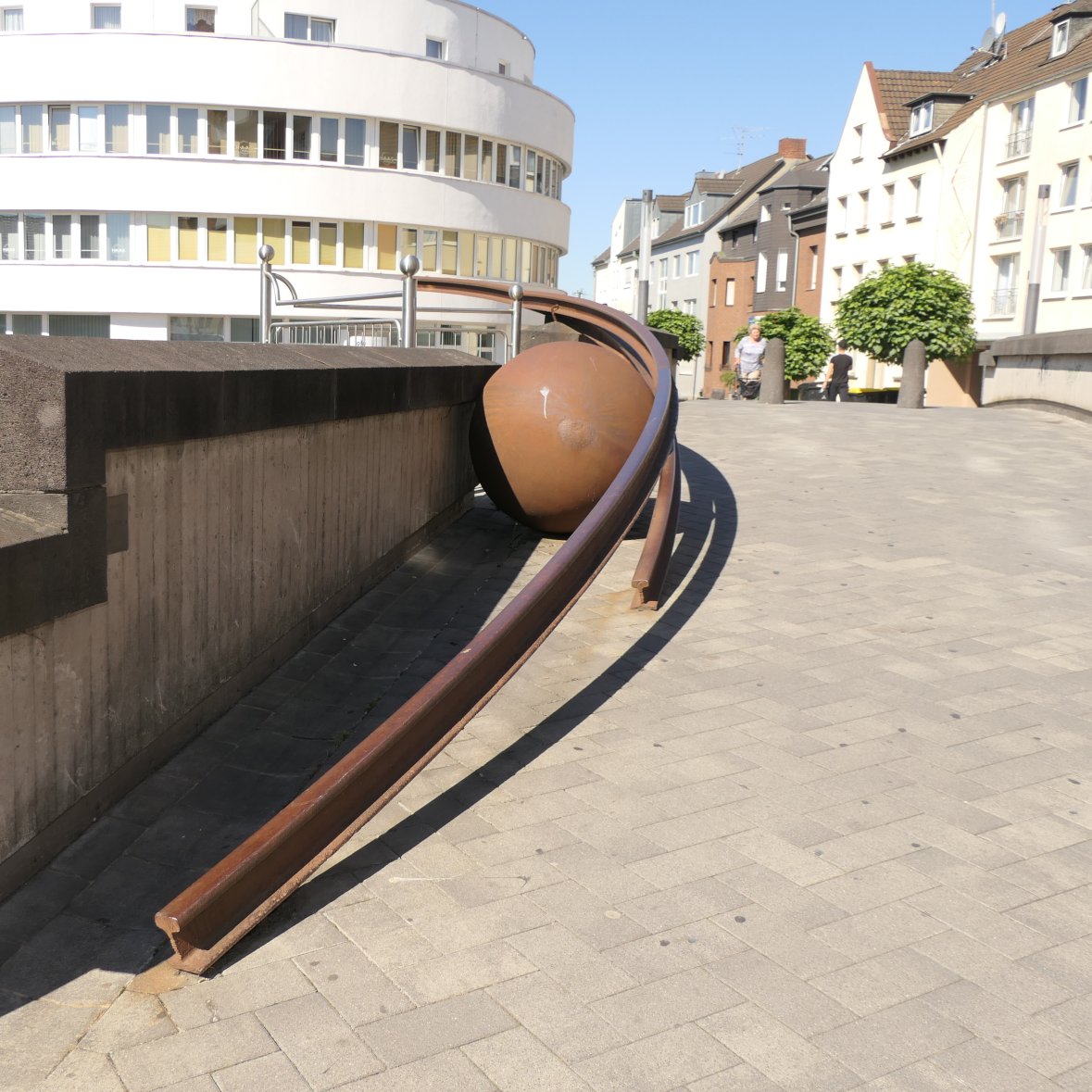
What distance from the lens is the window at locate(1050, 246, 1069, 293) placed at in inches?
1496

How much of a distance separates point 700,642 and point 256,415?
2.71 m

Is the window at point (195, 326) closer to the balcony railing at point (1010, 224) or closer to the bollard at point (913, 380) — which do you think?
the bollard at point (913, 380)

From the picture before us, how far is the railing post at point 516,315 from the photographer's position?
37.9 feet

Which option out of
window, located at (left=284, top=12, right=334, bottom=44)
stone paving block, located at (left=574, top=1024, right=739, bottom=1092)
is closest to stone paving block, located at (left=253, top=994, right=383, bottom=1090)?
stone paving block, located at (left=574, top=1024, right=739, bottom=1092)

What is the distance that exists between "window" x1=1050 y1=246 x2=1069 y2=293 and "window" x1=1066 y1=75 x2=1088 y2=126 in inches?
155

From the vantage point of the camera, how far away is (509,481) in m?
9.16

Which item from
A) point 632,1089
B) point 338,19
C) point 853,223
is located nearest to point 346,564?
point 632,1089

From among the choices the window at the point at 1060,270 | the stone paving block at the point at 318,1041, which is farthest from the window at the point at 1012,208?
the stone paving block at the point at 318,1041

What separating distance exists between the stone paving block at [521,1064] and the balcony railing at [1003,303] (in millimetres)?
41409

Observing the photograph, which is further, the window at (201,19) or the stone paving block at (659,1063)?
the window at (201,19)

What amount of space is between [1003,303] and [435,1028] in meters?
42.3

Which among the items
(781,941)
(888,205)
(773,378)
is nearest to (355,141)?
(888,205)

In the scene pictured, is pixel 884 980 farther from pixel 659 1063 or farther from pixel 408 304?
pixel 408 304

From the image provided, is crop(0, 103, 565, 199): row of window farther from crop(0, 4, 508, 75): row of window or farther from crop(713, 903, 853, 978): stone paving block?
crop(713, 903, 853, 978): stone paving block
